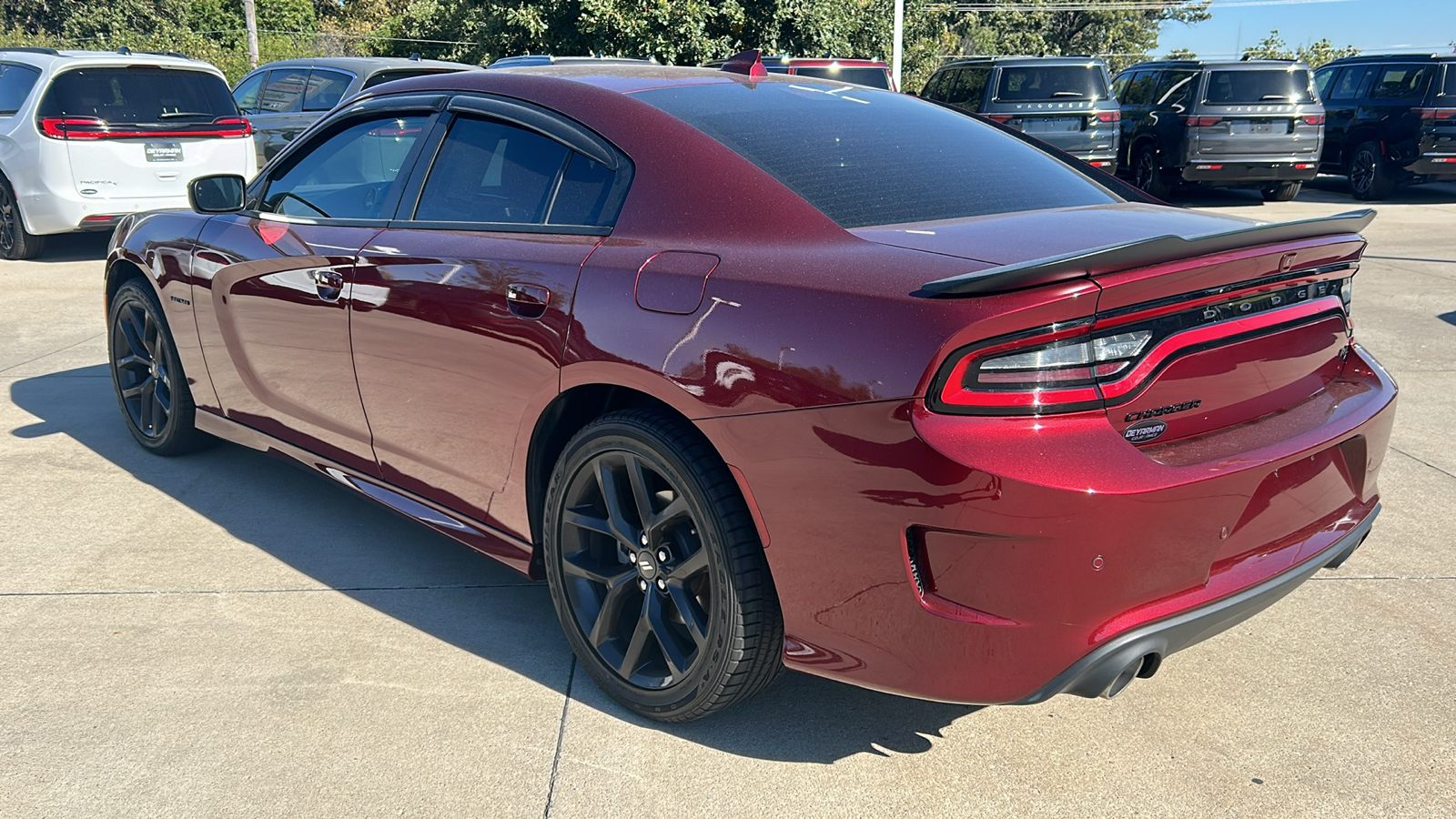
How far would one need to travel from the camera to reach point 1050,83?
46.4 feet

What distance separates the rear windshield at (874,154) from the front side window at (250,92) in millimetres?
11283

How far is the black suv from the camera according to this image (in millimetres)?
14180

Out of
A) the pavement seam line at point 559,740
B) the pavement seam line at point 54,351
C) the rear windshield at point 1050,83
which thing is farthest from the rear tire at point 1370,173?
the pavement seam line at point 559,740

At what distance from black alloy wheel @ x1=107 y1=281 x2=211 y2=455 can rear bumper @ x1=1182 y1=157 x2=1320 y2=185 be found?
12.3 meters

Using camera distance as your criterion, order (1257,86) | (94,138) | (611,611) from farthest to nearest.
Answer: (1257,86) < (94,138) < (611,611)

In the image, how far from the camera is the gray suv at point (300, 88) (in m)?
11.9

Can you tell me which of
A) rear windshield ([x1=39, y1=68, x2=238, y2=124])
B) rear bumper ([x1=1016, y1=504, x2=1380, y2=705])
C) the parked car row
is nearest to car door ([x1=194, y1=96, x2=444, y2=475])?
rear bumper ([x1=1016, y1=504, x2=1380, y2=705])

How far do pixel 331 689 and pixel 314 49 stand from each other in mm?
37852

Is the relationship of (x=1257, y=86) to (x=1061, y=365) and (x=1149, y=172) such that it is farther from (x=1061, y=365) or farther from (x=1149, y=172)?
(x=1061, y=365)

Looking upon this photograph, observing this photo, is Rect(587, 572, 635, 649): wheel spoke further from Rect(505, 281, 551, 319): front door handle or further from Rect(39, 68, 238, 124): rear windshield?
Rect(39, 68, 238, 124): rear windshield

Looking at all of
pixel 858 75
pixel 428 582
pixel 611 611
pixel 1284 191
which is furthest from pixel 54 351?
pixel 1284 191

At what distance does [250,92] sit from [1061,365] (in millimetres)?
13113

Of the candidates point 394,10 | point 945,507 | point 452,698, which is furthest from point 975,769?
point 394,10

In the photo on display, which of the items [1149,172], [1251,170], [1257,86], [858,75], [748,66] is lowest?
[1149,172]
